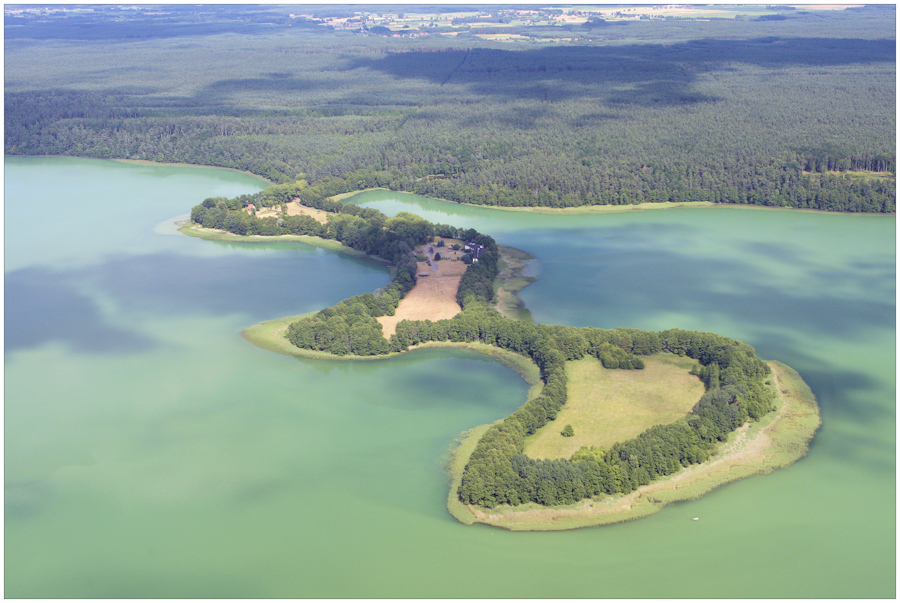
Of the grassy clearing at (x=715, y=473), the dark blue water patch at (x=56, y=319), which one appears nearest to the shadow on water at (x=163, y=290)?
the dark blue water patch at (x=56, y=319)

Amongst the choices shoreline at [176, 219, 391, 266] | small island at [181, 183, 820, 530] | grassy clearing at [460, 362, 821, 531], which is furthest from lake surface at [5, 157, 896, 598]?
shoreline at [176, 219, 391, 266]

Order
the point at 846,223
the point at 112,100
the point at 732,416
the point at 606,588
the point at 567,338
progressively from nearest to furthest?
the point at 606,588 → the point at 732,416 → the point at 567,338 → the point at 846,223 → the point at 112,100

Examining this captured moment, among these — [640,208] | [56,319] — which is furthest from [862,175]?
[56,319]

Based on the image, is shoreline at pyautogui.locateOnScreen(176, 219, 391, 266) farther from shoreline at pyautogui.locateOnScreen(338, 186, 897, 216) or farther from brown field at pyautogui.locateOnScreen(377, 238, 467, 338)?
shoreline at pyautogui.locateOnScreen(338, 186, 897, 216)

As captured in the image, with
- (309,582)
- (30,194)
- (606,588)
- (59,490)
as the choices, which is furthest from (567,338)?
(30,194)

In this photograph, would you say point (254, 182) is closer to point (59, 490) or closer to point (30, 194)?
point (30, 194)

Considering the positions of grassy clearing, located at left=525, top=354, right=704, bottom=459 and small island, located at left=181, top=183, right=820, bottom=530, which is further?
grassy clearing, located at left=525, top=354, right=704, bottom=459

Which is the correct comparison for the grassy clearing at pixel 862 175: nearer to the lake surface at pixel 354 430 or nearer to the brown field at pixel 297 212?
the lake surface at pixel 354 430

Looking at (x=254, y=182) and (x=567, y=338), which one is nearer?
(x=567, y=338)
